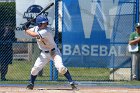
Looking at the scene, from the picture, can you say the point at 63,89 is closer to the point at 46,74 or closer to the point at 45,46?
the point at 45,46

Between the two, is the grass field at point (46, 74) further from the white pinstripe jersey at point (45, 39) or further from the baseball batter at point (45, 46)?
the white pinstripe jersey at point (45, 39)

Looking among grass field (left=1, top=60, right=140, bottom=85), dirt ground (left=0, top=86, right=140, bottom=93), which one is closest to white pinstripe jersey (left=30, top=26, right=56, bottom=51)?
dirt ground (left=0, top=86, right=140, bottom=93)

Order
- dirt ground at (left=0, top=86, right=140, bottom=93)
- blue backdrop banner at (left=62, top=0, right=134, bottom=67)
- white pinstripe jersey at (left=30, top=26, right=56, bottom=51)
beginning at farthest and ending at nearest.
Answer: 1. blue backdrop banner at (left=62, top=0, right=134, bottom=67)
2. dirt ground at (left=0, top=86, right=140, bottom=93)
3. white pinstripe jersey at (left=30, top=26, right=56, bottom=51)

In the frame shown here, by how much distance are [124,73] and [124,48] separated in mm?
773

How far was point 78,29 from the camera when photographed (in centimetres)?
1444

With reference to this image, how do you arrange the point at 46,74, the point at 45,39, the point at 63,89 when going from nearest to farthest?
1. the point at 45,39
2. the point at 63,89
3. the point at 46,74

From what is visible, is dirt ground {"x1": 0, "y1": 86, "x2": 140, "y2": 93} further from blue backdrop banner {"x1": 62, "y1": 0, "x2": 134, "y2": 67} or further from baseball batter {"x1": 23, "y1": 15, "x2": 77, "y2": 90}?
blue backdrop banner {"x1": 62, "y1": 0, "x2": 134, "y2": 67}

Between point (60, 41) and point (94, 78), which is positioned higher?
point (60, 41)

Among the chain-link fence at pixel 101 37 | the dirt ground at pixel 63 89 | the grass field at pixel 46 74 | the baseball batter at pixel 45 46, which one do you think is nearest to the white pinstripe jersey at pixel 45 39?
the baseball batter at pixel 45 46

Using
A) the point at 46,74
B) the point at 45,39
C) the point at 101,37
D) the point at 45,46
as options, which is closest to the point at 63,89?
the point at 45,46

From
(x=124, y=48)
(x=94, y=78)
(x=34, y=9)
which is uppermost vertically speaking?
(x=34, y=9)

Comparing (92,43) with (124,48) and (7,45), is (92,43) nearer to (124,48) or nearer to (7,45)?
(124,48)

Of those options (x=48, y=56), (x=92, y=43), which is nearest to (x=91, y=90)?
(x=48, y=56)

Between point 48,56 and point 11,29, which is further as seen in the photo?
point 11,29
